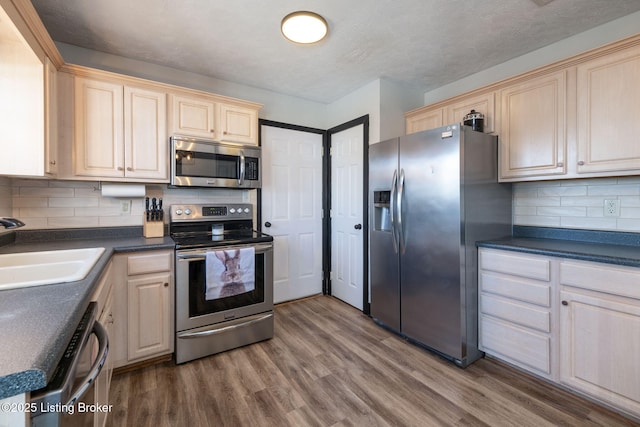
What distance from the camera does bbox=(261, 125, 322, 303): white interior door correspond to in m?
3.27

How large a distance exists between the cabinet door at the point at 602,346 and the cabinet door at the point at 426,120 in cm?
176

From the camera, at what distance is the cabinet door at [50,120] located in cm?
175

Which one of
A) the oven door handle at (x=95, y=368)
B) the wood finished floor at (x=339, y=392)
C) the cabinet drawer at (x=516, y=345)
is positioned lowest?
the wood finished floor at (x=339, y=392)

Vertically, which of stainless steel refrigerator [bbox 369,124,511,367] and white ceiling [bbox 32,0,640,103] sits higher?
white ceiling [bbox 32,0,640,103]

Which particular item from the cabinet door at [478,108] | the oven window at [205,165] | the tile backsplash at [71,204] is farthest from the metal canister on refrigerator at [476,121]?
the tile backsplash at [71,204]

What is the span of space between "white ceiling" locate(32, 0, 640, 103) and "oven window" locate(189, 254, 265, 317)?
5.69 feet

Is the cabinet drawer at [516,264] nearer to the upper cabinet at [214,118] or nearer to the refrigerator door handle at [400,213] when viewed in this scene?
the refrigerator door handle at [400,213]

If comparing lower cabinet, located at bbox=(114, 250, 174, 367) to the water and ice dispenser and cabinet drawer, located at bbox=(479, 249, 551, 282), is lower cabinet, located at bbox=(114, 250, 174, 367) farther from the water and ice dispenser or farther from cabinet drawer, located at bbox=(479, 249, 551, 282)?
cabinet drawer, located at bbox=(479, 249, 551, 282)

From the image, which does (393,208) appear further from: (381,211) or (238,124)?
(238,124)

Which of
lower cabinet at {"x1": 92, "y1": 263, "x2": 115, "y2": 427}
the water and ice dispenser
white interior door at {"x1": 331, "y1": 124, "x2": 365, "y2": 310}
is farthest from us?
white interior door at {"x1": 331, "y1": 124, "x2": 365, "y2": 310}

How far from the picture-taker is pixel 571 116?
1979mm

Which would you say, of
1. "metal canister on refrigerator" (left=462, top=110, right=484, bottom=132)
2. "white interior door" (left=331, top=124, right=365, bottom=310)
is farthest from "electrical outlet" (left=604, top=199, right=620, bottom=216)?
"white interior door" (left=331, top=124, right=365, bottom=310)

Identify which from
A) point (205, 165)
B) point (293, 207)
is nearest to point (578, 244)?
point (293, 207)

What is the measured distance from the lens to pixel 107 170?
2182 mm
